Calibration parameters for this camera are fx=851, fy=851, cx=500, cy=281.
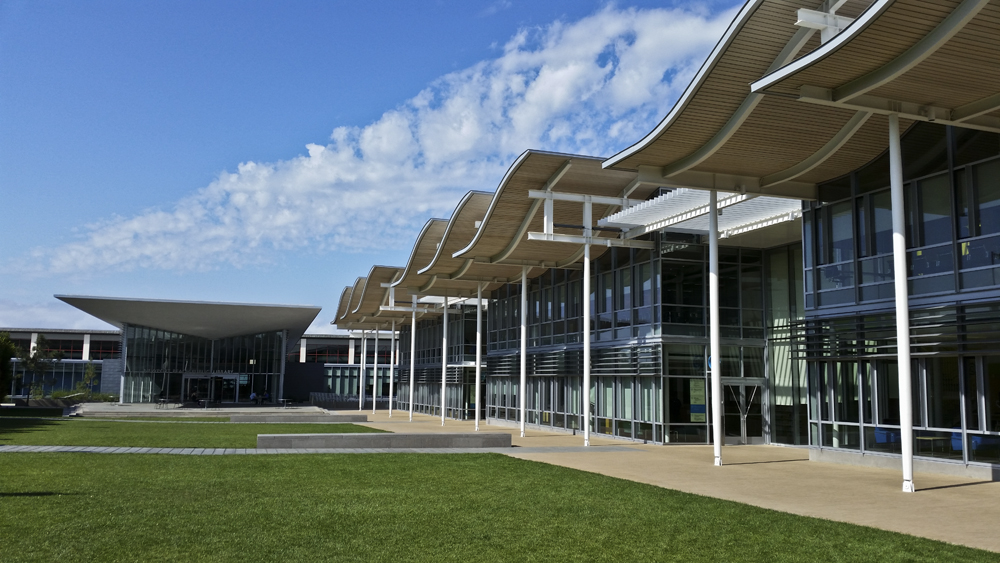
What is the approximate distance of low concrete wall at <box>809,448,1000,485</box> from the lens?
14.2m

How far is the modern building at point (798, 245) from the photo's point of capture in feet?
40.8

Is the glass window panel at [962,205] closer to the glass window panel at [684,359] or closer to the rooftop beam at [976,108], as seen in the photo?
the rooftop beam at [976,108]

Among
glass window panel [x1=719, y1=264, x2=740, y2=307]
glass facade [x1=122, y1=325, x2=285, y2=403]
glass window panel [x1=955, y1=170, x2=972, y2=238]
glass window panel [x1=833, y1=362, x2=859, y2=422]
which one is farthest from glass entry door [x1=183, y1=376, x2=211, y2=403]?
glass window panel [x1=955, y1=170, x2=972, y2=238]

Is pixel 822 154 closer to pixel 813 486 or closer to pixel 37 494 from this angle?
pixel 813 486

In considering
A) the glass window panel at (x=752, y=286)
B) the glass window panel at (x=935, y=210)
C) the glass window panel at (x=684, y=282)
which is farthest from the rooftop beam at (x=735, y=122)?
the glass window panel at (x=752, y=286)

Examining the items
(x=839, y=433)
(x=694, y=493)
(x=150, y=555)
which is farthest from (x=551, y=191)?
(x=150, y=555)

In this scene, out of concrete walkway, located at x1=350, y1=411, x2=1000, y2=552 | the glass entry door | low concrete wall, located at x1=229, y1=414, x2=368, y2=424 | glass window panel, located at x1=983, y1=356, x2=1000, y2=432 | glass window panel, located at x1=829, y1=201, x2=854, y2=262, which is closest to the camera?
concrete walkway, located at x1=350, y1=411, x2=1000, y2=552

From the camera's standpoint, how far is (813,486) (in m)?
13.5

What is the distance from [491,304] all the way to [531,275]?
6423mm

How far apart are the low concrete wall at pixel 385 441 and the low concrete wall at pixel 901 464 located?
754 cm

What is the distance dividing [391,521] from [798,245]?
17.8m

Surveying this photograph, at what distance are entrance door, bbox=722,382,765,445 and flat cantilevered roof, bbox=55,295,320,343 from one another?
33.2m

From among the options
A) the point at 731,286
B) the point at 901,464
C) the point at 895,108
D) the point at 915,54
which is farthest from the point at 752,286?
the point at 915,54

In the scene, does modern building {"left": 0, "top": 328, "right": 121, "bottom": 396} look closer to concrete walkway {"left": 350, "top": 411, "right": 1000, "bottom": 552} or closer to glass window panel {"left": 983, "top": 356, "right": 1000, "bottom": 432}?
concrete walkway {"left": 350, "top": 411, "right": 1000, "bottom": 552}
